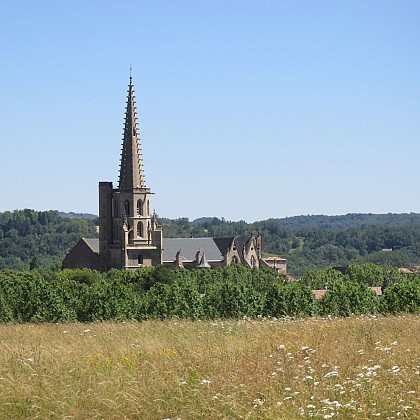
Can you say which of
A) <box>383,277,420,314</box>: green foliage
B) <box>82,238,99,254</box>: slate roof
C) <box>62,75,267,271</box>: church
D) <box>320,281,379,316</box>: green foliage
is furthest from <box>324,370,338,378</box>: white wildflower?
<box>82,238,99,254</box>: slate roof

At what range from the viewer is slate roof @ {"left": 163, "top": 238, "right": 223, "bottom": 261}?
129 meters

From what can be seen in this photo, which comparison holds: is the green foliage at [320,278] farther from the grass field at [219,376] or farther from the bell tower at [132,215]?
the grass field at [219,376]

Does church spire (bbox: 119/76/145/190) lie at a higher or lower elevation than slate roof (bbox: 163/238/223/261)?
higher

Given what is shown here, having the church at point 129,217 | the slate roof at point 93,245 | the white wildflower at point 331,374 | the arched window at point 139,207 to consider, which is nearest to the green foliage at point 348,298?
the white wildflower at point 331,374

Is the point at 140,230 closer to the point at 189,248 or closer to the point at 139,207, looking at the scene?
the point at 139,207

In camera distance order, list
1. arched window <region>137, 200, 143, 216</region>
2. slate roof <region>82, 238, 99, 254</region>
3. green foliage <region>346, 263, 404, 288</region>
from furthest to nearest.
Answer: slate roof <region>82, 238, 99, 254</region>, green foliage <region>346, 263, 404, 288</region>, arched window <region>137, 200, 143, 216</region>

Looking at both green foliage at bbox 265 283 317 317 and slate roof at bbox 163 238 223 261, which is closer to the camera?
green foliage at bbox 265 283 317 317

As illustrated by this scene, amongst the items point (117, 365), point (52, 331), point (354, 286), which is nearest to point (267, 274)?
point (354, 286)

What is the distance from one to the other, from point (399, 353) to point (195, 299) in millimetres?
31799

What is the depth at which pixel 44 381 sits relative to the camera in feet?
38.0

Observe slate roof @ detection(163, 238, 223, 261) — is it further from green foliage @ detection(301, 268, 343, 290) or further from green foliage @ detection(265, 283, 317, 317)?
green foliage @ detection(265, 283, 317, 317)

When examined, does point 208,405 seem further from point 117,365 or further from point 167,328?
point 167,328

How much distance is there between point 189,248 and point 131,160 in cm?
2424

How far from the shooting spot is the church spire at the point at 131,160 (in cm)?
11175
